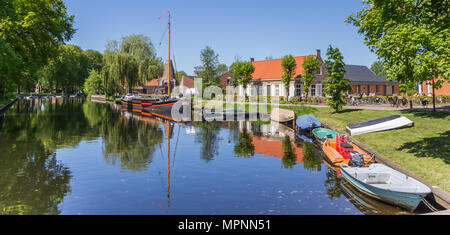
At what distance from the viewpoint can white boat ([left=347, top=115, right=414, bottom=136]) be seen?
22891mm

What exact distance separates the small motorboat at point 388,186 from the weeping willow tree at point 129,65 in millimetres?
63923

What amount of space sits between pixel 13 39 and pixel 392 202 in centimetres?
3207

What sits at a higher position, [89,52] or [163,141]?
[89,52]

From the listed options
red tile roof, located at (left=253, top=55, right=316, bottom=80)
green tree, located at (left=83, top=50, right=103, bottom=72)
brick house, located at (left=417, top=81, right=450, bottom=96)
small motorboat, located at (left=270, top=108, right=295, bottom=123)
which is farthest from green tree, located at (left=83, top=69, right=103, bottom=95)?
brick house, located at (left=417, top=81, right=450, bottom=96)

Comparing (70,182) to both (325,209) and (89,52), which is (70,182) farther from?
(89,52)

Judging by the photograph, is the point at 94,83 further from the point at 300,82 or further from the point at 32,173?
the point at 32,173

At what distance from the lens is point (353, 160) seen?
15430mm

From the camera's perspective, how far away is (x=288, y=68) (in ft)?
176

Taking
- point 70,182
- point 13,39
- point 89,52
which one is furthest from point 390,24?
point 89,52

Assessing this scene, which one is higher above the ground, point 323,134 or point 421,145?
point 421,145

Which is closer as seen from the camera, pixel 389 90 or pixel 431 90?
pixel 431 90

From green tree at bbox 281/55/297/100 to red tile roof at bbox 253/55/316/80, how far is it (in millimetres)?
2954

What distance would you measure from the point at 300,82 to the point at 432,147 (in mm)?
39592

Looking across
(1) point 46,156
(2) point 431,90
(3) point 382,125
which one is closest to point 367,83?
(2) point 431,90
